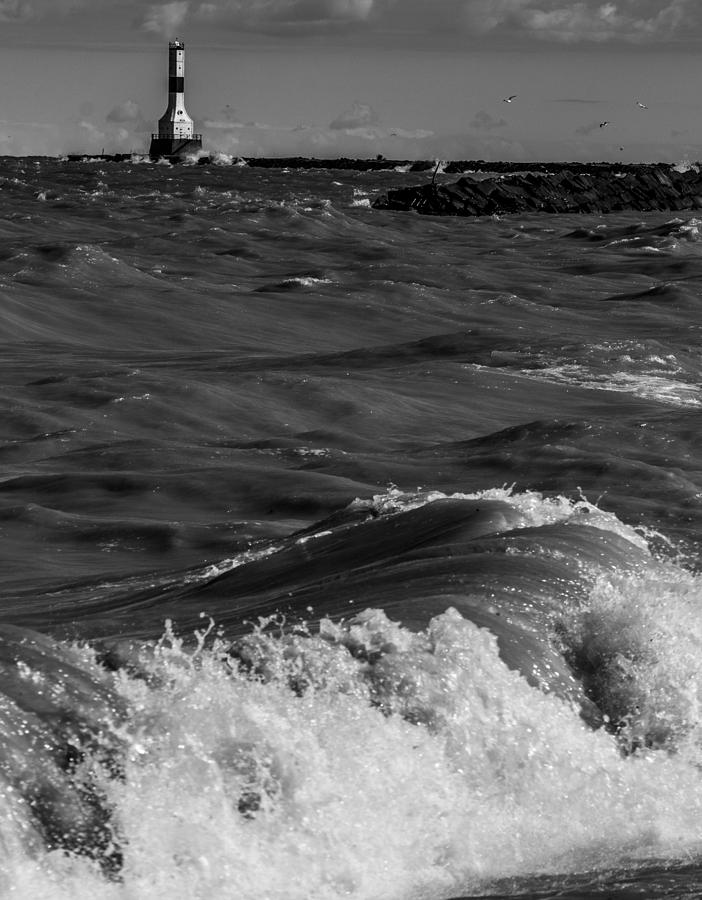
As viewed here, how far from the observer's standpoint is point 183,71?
159500 millimetres

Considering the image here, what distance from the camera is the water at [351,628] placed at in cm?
595

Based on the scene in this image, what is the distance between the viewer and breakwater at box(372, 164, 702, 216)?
67.0m

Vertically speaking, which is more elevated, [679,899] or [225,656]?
[225,656]

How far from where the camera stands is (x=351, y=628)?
7.30 m

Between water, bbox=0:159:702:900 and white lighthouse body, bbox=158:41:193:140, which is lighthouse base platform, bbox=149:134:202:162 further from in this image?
water, bbox=0:159:702:900

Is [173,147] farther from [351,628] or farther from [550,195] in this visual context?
[351,628]

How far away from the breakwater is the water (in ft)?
148

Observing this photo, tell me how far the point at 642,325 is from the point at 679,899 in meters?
22.4

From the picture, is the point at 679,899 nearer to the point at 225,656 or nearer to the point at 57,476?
the point at 225,656

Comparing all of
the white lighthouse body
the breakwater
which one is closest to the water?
the breakwater

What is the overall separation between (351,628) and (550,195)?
225ft

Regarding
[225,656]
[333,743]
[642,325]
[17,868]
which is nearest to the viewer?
[17,868]

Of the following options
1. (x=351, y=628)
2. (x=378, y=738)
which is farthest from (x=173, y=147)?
(x=378, y=738)

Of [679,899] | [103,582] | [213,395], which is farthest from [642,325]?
[679,899]
